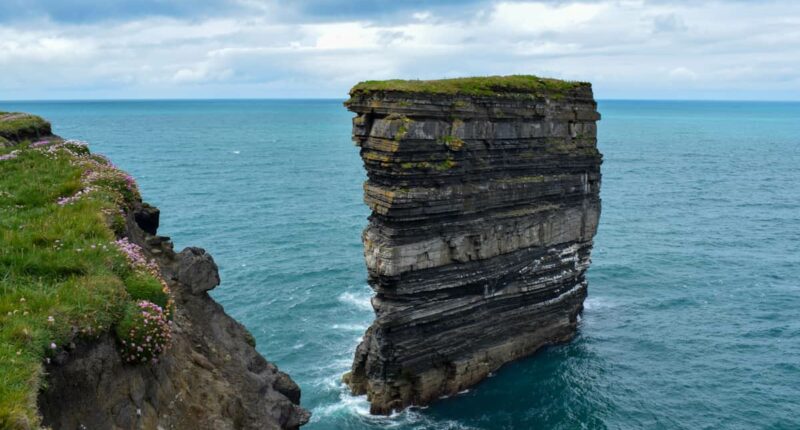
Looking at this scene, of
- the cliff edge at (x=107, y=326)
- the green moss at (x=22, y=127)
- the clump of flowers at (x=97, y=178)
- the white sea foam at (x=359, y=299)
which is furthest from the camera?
the white sea foam at (x=359, y=299)

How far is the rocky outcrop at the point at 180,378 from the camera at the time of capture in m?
12.0

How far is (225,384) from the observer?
1698cm

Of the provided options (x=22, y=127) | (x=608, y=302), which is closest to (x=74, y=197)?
(x=22, y=127)

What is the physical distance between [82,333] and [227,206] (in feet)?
248

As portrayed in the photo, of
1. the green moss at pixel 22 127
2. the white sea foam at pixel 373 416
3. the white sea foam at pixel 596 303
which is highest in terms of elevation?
the green moss at pixel 22 127

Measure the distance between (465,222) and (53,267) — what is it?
2933 centimetres

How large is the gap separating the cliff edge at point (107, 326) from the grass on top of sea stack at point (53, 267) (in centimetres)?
3

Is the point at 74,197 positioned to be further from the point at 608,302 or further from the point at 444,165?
the point at 608,302

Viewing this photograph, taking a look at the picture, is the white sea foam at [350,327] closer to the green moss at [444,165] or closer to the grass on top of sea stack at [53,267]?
the green moss at [444,165]

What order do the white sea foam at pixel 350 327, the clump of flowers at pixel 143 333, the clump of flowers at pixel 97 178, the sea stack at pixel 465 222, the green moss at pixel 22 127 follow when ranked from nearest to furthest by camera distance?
the clump of flowers at pixel 143 333 → the clump of flowers at pixel 97 178 → the green moss at pixel 22 127 → the sea stack at pixel 465 222 → the white sea foam at pixel 350 327

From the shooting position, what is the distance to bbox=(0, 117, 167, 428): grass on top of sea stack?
11047 millimetres

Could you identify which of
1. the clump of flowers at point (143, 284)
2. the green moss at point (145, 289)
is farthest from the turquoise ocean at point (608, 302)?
the green moss at point (145, 289)

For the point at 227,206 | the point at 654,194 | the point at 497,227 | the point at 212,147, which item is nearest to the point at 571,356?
the point at 497,227

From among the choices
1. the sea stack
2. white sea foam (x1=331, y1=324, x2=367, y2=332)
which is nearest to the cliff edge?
the sea stack
